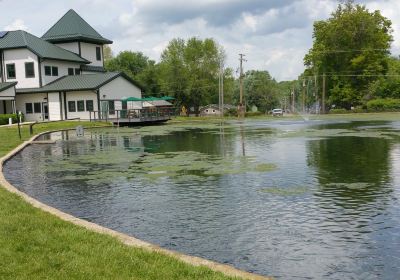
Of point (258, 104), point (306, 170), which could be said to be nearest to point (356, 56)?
point (258, 104)

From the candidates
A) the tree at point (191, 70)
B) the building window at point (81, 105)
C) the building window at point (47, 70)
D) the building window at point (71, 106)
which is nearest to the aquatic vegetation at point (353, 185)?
the building window at point (81, 105)

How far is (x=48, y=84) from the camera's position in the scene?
192 feet

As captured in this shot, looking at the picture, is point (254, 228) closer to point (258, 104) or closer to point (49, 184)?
point (49, 184)

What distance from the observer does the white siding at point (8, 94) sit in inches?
2143

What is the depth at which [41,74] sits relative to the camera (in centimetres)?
5772

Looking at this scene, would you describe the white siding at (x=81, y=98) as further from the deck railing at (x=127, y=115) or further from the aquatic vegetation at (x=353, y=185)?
the aquatic vegetation at (x=353, y=185)

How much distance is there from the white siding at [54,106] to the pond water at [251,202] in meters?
35.5

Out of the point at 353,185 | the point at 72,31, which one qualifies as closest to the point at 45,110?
the point at 72,31

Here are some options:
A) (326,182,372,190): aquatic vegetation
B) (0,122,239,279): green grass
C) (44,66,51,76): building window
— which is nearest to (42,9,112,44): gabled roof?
(44,66,51,76): building window

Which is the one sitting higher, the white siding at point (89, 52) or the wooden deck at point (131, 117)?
the white siding at point (89, 52)

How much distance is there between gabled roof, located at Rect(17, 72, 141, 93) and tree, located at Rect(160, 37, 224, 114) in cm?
3470

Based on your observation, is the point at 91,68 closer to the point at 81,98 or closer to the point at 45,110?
the point at 81,98

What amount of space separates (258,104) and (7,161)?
120 metres

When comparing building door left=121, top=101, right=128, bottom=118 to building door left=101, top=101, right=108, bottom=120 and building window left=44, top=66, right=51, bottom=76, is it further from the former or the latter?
building window left=44, top=66, right=51, bottom=76
